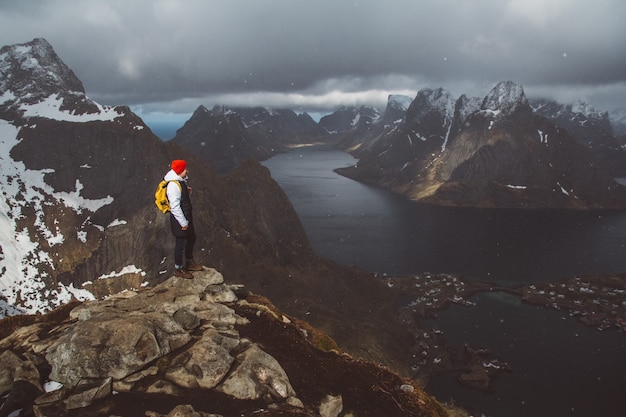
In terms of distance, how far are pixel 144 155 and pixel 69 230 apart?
43387 millimetres

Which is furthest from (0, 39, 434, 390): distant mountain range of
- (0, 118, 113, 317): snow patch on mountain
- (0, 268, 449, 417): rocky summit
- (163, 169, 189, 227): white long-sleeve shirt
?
(163, 169, 189, 227): white long-sleeve shirt

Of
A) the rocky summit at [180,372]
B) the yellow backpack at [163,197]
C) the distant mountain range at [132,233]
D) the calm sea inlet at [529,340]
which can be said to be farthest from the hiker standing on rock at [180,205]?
the distant mountain range at [132,233]

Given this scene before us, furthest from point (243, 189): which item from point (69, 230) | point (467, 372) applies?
point (467, 372)

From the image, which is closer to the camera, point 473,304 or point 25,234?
point 473,304

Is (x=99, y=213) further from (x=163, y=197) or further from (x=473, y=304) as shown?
(x=163, y=197)

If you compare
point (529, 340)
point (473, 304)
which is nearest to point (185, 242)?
point (529, 340)

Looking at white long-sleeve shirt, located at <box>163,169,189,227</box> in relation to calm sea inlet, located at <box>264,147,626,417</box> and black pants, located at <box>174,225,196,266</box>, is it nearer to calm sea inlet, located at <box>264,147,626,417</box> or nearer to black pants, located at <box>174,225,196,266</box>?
black pants, located at <box>174,225,196,266</box>

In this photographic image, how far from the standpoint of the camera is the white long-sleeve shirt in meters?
18.0

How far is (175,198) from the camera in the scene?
18.0 meters

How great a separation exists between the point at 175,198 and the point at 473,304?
449 feet

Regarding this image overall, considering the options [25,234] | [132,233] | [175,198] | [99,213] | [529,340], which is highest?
[175,198]

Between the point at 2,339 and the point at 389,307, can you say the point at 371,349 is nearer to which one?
the point at 389,307

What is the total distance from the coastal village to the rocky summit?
288 feet

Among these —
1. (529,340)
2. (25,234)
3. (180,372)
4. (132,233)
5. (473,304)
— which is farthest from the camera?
(132,233)
